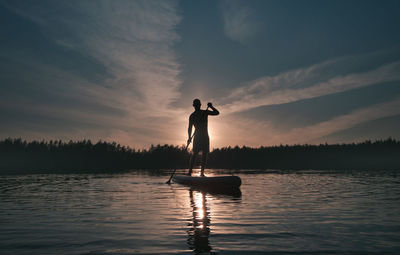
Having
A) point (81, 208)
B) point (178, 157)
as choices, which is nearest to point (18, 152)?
point (178, 157)

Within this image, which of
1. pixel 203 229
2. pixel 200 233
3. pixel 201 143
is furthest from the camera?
pixel 201 143

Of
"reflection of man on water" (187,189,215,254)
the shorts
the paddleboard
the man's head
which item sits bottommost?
"reflection of man on water" (187,189,215,254)

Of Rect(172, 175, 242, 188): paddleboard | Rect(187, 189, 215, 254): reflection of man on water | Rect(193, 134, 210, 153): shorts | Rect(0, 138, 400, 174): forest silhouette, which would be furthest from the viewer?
Rect(0, 138, 400, 174): forest silhouette

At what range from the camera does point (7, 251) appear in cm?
353

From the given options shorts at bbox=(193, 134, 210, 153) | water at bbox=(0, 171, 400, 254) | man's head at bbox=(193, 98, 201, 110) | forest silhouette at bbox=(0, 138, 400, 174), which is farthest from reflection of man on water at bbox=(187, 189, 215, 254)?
forest silhouette at bbox=(0, 138, 400, 174)

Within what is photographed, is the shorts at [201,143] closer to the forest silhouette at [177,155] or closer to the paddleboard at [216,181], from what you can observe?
the paddleboard at [216,181]

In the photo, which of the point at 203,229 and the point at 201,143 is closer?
the point at 203,229

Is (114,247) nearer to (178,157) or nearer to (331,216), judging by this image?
(331,216)

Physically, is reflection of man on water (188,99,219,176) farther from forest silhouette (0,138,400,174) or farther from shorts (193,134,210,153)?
forest silhouette (0,138,400,174)

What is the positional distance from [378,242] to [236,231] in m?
1.91

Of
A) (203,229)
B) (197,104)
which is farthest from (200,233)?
(197,104)

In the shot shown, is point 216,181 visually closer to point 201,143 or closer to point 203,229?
point 201,143

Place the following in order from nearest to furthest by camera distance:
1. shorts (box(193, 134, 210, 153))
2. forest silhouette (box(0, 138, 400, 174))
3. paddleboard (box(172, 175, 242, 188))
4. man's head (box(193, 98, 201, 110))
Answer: paddleboard (box(172, 175, 242, 188))
shorts (box(193, 134, 210, 153))
man's head (box(193, 98, 201, 110))
forest silhouette (box(0, 138, 400, 174))

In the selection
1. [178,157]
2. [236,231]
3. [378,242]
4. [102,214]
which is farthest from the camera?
[178,157]
